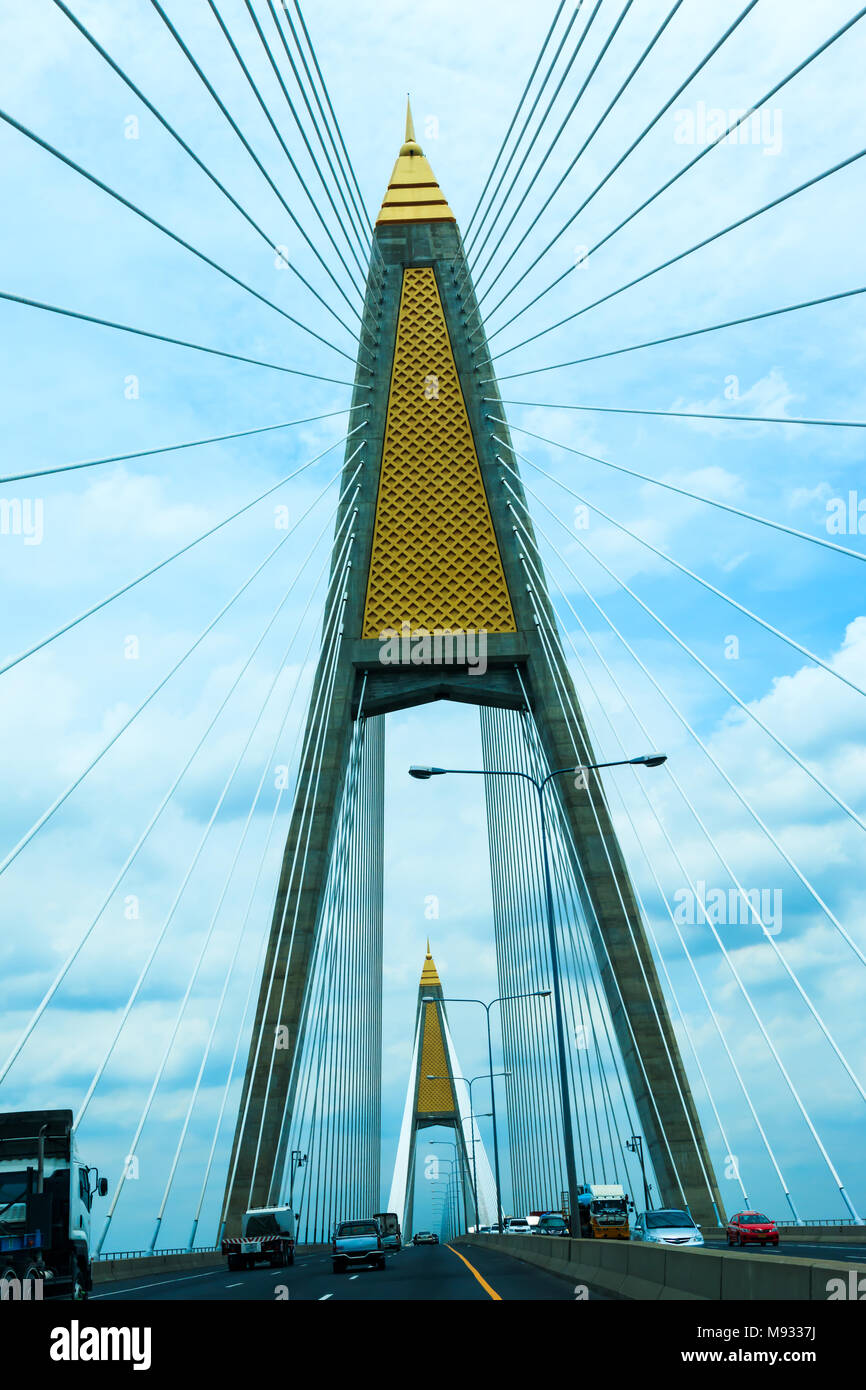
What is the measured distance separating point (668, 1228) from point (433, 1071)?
326 feet

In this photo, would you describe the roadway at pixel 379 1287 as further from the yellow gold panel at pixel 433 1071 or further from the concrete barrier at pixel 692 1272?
the yellow gold panel at pixel 433 1071

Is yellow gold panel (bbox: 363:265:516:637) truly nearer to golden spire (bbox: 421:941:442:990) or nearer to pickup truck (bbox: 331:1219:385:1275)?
pickup truck (bbox: 331:1219:385:1275)

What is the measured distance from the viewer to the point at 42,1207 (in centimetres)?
1825

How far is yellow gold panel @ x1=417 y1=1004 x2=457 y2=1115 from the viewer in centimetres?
12312

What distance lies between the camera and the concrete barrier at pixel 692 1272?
31.6 feet

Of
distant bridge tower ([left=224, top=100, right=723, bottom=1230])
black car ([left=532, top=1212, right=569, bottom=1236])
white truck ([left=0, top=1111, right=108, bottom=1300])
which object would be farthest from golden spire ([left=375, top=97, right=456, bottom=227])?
black car ([left=532, top=1212, right=569, bottom=1236])

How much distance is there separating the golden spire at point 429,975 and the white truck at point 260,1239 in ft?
296

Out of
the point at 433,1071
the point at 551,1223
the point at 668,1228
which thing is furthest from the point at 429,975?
the point at 668,1228

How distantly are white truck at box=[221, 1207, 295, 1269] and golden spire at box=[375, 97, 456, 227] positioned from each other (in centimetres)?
2623
